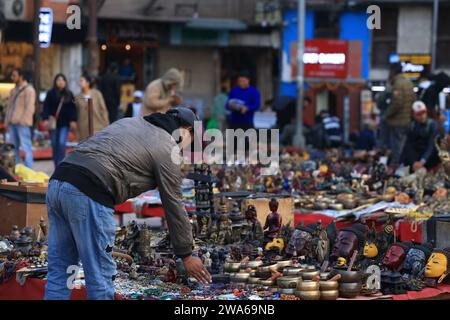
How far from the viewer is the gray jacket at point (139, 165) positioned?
4668mm

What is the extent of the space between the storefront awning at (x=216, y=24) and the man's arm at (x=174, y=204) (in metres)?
20.7

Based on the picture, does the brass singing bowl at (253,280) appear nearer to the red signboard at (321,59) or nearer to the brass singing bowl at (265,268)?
the brass singing bowl at (265,268)

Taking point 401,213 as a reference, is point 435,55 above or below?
above

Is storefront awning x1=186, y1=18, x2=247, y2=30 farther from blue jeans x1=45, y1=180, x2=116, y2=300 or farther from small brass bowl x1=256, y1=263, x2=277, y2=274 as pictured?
blue jeans x1=45, y1=180, x2=116, y2=300

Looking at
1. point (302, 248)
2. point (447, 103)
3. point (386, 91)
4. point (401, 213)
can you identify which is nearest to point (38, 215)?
point (302, 248)

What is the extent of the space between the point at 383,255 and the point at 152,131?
1.62 meters

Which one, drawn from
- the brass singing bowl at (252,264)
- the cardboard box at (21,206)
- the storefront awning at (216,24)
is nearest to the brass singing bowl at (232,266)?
the brass singing bowl at (252,264)

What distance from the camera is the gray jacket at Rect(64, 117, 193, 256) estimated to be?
184 inches

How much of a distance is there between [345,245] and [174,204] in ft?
3.85

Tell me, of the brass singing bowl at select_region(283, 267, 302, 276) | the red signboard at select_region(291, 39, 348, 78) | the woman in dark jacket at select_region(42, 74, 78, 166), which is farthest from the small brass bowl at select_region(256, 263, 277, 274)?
the red signboard at select_region(291, 39, 348, 78)

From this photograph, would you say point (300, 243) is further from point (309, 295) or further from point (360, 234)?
point (309, 295)

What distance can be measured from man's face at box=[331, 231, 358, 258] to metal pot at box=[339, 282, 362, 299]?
0.50 metres

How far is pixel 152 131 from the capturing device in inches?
187

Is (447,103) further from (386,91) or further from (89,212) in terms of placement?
(89,212)
